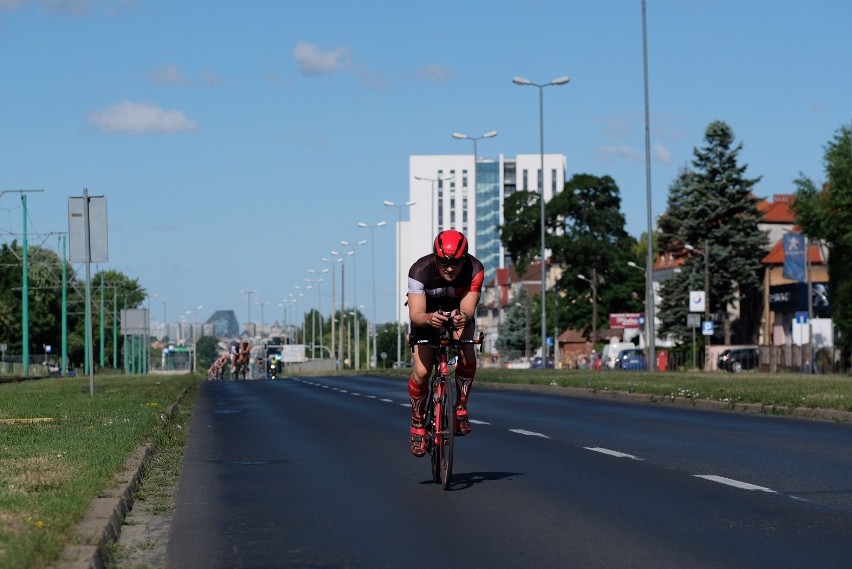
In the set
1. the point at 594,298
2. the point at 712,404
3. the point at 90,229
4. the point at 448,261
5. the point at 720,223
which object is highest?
the point at 720,223

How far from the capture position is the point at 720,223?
91.9 metres

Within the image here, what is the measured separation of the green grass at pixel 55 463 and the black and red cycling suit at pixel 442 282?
107 inches

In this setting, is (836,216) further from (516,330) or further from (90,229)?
(516,330)

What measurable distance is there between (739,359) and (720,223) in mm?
13510

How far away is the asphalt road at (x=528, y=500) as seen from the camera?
864 centimetres

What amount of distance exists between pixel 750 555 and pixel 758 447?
8.28 metres

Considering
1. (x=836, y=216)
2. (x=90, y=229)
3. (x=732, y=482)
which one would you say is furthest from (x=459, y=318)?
(x=836, y=216)

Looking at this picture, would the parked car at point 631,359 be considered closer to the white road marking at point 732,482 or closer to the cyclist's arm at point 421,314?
the white road marking at point 732,482

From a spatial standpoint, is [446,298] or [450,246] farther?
[446,298]

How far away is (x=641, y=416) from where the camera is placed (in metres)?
24.4

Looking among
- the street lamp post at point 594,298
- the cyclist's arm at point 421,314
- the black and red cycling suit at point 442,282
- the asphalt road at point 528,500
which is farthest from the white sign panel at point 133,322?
the cyclist's arm at point 421,314

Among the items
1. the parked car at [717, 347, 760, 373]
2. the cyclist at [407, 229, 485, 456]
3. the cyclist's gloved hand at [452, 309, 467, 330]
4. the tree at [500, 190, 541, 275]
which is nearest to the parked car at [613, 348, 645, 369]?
the parked car at [717, 347, 760, 373]

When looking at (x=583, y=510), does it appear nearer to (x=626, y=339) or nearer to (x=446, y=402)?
(x=446, y=402)

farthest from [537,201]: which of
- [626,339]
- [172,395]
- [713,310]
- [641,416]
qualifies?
[641,416]
